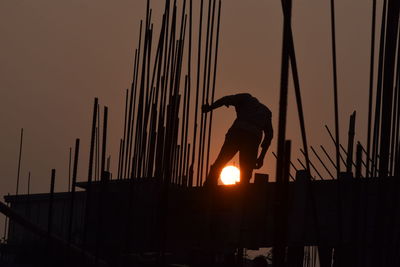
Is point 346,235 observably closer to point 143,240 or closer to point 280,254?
point 143,240

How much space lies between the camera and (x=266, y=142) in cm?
1205

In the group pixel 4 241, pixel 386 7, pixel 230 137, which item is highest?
pixel 386 7

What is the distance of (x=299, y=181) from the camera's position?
1062 cm

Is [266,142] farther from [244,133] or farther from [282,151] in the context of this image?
[282,151]

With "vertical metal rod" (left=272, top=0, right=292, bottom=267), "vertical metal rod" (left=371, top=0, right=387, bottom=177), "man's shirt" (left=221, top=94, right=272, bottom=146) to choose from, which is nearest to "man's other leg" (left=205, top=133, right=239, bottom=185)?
"man's shirt" (left=221, top=94, right=272, bottom=146)

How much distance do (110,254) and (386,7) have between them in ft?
32.4

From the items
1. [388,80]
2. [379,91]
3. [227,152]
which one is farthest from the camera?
[227,152]

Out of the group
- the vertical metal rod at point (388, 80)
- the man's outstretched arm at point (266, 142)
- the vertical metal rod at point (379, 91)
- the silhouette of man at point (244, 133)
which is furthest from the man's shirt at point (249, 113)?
the vertical metal rod at point (388, 80)

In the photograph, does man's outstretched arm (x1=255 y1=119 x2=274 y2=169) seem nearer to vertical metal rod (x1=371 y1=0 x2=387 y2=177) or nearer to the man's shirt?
the man's shirt

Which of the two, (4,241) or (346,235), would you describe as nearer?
(346,235)

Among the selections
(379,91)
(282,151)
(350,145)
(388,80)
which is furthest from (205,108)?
(282,151)

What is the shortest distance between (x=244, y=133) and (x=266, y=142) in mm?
427

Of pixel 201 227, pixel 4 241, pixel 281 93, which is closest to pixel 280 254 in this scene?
pixel 281 93

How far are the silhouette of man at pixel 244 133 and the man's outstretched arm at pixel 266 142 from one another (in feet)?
0.11
